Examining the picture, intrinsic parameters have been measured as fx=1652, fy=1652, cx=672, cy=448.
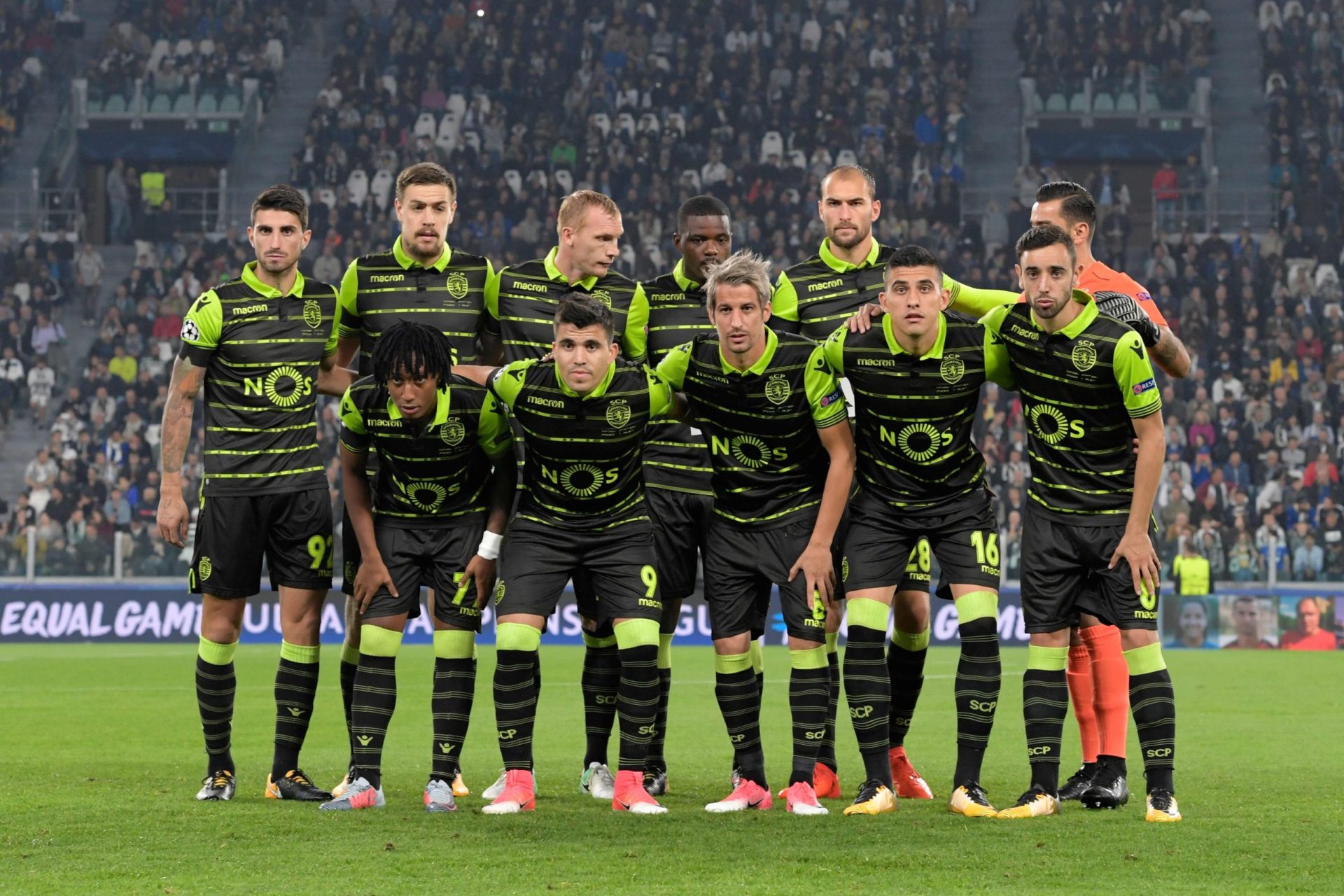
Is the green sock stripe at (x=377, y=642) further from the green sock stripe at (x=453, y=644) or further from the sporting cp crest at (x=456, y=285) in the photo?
the sporting cp crest at (x=456, y=285)

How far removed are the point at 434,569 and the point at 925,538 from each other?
1985 millimetres

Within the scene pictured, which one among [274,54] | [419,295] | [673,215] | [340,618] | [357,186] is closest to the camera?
[419,295]

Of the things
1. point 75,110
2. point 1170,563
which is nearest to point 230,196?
point 75,110

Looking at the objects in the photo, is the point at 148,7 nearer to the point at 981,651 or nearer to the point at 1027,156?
the point at 1027,156

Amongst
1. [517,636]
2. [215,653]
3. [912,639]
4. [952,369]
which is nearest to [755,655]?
[912,639]

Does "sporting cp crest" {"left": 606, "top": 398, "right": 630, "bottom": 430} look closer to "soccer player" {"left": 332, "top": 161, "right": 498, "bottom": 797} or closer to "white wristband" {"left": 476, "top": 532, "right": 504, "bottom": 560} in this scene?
"white wristband" {"left": 476, "top": 532, "right": 504, "bottom": 560}

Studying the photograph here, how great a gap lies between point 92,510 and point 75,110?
12321mm

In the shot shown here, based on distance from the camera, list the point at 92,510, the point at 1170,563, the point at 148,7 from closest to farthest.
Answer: the point at 1170,563
the point at 92,510
the point at 148,7

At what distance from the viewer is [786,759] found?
875cm

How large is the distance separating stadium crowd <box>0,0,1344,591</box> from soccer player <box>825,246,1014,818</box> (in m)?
12.2

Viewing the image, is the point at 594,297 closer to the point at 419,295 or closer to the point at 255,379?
the point at 419,295

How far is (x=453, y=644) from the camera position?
6660mm

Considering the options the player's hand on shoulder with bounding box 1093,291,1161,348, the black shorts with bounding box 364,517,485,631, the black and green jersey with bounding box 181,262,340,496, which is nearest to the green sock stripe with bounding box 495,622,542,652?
the black shorts with bounding box 364,517,485,631

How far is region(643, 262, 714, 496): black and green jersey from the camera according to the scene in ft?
23.8
